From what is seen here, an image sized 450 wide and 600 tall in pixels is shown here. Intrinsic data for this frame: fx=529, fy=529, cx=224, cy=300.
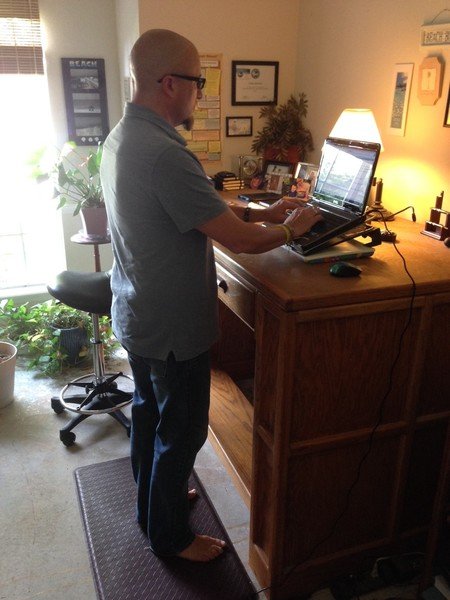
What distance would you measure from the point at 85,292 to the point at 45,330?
3.28 feet

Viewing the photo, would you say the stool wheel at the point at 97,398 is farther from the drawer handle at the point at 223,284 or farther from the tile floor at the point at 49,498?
the drawer handle at the point at 223,284

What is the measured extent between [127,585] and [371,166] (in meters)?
1.50

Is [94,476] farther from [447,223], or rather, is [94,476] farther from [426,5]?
[426,5]

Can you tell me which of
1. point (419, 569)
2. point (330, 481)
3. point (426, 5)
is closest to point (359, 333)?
point (330, 481)

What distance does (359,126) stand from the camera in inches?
79.7

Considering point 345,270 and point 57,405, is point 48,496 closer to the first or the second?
point 57,405

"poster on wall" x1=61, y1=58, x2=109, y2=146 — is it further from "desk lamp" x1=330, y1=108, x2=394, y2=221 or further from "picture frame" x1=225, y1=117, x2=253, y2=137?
"desk lamp" x1=330, y1=108, x2=394, y2=221

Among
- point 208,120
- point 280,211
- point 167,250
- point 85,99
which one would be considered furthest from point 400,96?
point 85,99

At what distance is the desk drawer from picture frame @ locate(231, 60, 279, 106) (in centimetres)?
128

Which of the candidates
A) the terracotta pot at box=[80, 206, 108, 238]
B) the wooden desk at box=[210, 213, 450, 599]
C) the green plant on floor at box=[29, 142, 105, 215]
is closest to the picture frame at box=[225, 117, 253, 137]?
the green plant on floor at box=[29, 142, 105, 215]

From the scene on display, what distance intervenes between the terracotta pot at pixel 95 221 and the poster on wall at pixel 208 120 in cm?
56

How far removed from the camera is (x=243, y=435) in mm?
2191

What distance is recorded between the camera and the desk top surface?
133 centimetres

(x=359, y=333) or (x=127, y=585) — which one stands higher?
(x=359, y=333)
